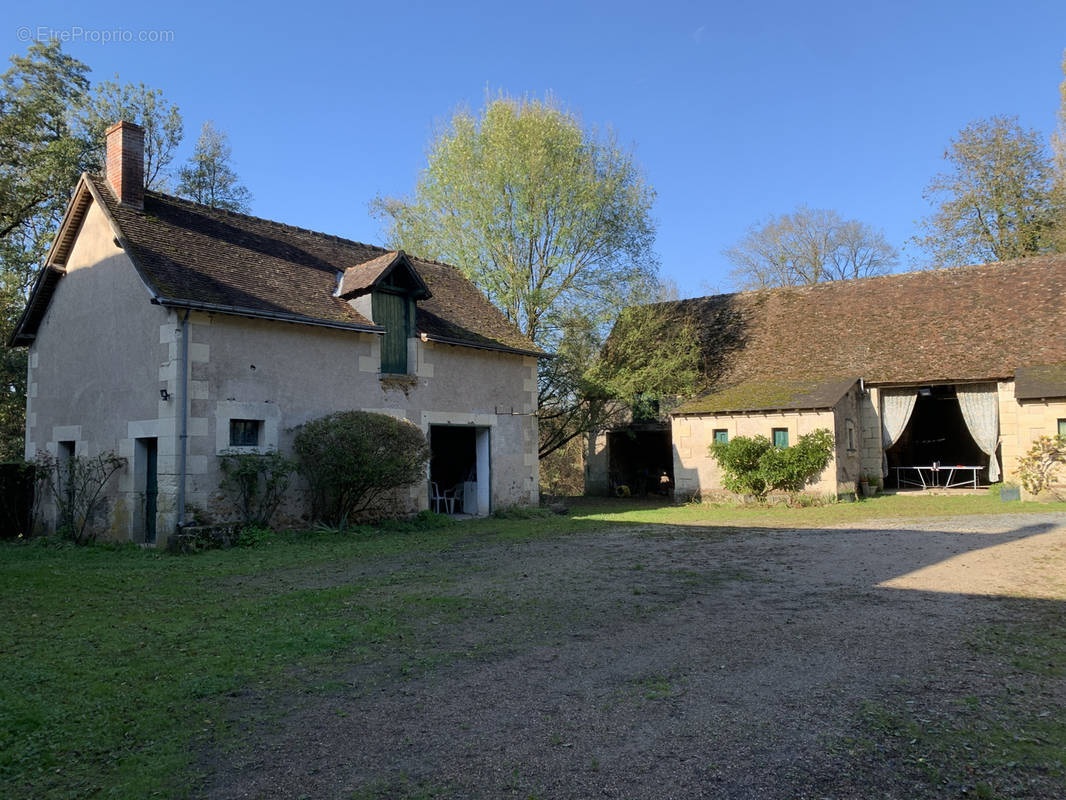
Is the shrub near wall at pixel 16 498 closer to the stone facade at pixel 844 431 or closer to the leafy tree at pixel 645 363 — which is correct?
the leafy tree at pixel 645 363

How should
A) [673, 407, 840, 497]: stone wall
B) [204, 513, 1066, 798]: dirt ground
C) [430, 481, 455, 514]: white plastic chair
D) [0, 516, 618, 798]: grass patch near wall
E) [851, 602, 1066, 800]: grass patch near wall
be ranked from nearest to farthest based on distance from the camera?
[851, 602, 1066, 800]: grass patch near wall
[204, 513, 1066, 798]: dirt ground
[0, 516, 618, 798]: grass patch near wall
[430, 481, 455, 514]: white plastic chair
[673, 407, 840, 497]: stone wall

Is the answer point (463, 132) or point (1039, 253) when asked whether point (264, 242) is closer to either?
point (463, 132)

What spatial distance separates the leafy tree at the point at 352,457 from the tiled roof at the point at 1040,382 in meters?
13.3

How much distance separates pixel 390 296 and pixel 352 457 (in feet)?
13.1

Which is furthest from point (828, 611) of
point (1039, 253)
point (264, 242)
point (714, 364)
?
point (1039, 253)

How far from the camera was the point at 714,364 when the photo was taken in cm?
2297

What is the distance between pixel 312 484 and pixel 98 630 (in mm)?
7093

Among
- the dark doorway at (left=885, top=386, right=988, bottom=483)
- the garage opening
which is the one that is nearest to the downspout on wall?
the garage opening

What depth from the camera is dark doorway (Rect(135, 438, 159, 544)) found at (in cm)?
1232

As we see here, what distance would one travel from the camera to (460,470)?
62.7 ft

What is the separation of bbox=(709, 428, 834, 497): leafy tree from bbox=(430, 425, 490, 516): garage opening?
20.4 ft

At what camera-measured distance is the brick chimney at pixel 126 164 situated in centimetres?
1333

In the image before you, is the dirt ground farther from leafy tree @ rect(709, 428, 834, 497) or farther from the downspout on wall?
leafy tree @ rect(709, 428, 834, 497)

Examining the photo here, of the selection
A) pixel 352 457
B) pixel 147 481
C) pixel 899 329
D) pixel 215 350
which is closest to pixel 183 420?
pixel 215 350
